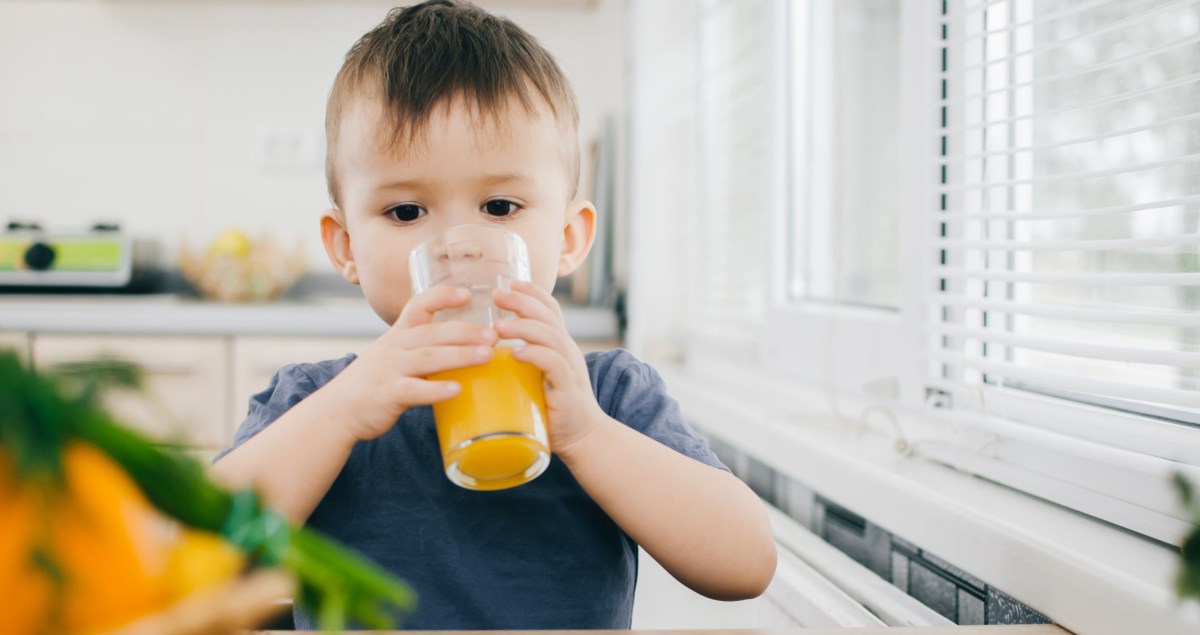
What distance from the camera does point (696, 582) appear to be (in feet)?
2.47

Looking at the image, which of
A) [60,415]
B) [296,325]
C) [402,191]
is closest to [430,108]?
[402,191]

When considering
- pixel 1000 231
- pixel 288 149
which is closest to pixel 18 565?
pixel 1000 231

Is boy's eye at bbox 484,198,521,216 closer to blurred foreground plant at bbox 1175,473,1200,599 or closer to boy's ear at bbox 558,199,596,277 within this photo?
boy's ear at bbox 558,199,596,277

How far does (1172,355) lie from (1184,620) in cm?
24

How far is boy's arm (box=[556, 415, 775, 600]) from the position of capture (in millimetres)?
726

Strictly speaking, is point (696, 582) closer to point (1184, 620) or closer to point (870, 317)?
point (1184, 620)

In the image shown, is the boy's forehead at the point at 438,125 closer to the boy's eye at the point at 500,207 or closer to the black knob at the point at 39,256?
the boy's eye at the point at 500,207

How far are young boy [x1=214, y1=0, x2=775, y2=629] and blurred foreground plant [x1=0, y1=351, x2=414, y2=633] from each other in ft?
1.28

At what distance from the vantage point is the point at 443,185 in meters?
0.81

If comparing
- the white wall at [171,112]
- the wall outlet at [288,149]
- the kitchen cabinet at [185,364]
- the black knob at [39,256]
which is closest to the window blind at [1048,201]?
the kitchen cabinet at [185,364]

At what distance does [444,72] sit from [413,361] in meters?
0.34

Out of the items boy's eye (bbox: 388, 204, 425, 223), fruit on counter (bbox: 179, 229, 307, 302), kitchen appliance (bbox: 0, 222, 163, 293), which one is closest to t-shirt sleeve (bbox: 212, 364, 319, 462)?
boy's eye (bbox: 388, 204, 425, 223)

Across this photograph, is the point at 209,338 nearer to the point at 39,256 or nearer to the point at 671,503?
the point at 39,256

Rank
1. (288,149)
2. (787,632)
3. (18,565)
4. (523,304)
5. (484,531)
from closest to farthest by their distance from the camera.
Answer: (18,565) < (787,632) < (523,304) < (484,531) < (288,149)
